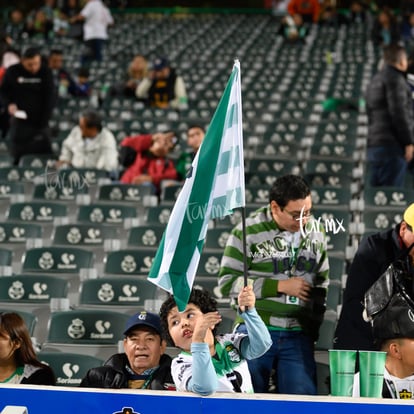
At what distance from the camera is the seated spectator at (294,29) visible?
21.2 m

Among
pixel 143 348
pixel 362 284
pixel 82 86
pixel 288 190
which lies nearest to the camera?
pixel 143 348

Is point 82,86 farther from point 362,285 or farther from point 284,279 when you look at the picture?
point 362,285

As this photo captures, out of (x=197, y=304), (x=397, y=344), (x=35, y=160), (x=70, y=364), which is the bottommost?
(x=70, y=364)

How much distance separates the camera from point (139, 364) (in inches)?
199

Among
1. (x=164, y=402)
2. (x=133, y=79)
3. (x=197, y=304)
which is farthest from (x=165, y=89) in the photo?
(x=164, y=402)

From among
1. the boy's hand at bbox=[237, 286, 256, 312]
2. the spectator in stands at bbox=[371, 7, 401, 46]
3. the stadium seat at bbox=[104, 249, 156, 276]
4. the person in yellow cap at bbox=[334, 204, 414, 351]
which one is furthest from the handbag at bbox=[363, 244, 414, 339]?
the spectator in stands at bbox=[371, 7, 401, 46]

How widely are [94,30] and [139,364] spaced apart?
1485 centimetres

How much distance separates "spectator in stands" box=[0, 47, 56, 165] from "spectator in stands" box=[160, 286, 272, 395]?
7.03 metres

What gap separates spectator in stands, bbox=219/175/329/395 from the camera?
561cm

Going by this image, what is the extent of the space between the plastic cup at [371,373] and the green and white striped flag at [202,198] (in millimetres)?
697

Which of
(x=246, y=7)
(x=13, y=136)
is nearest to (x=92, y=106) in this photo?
(x=13, y=136)

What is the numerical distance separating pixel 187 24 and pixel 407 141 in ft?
53.6

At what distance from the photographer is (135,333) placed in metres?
5.16

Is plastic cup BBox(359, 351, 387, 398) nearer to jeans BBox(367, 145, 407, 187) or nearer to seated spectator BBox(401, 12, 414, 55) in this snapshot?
jeans BBox(367, 145, 407, 187)
